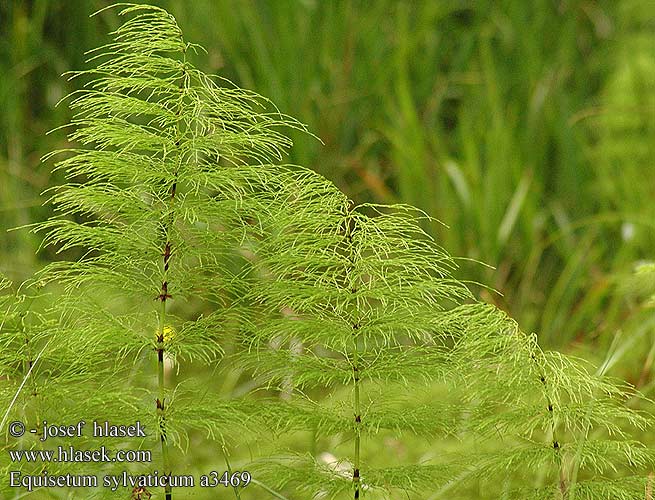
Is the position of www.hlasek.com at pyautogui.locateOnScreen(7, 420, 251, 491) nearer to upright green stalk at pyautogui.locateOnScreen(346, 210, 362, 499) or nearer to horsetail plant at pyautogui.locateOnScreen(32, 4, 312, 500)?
horsetail plant at pyautogui.locateOnScreen(32, 4, 312, 500)

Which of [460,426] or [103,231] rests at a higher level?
[103,231]

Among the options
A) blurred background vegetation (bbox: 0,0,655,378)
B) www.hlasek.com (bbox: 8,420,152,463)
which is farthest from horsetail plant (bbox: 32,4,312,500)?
blurred background vegetation (bbox: 0,0,655,378)

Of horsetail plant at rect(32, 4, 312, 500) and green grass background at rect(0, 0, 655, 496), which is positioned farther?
green grass background at rect(0, 0, 655, 496)

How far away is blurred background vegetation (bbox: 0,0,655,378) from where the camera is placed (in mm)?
2926

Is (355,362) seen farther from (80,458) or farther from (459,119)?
(459,119)

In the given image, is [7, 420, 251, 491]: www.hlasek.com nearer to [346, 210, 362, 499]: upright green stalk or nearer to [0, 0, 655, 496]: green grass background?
[346, 210, 362, 499]: upright green stalk

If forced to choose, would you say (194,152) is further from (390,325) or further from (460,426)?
(460,426)

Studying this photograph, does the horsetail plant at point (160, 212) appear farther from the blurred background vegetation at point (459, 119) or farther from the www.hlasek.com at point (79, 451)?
the blurred background vegetation at point (459, 119)

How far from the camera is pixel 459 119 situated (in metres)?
3.38

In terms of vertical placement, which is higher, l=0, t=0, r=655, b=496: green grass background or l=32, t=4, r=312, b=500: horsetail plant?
l=32, t=4, r=312, b=500: horsetail plant

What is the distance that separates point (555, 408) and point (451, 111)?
2450 mm

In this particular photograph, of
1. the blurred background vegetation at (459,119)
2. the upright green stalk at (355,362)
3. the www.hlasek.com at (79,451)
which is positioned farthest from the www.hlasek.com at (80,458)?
the blurred background vegetation at (459,119)

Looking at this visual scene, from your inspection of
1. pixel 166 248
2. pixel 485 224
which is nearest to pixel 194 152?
pixel 166 248

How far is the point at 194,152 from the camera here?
4.38 ft
